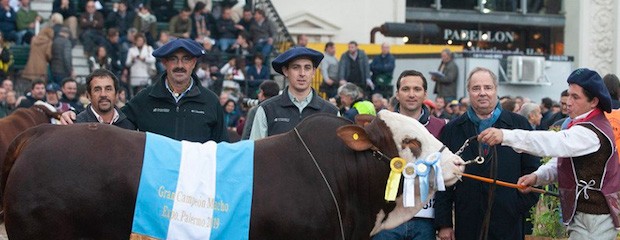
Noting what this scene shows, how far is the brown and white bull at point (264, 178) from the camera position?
6.45 meters

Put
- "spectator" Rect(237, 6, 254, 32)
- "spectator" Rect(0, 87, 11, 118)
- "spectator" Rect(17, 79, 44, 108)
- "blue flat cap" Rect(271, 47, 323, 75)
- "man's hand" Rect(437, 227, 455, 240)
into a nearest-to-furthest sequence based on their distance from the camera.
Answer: "man's hand" Rect(437, 227, 455, 240), "blue flat cap" Rect(271, 47, 323, 75), "spectator" Rect(17, 79, 44, 108), "spectator" Rect(0, 87, 11, 118), "spectator" Rect(237, 6, 254, 32)

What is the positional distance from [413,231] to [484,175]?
657mm

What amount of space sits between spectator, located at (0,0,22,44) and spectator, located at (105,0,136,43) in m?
1.94

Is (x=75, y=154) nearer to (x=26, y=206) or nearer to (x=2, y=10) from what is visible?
(x=26, y=206)

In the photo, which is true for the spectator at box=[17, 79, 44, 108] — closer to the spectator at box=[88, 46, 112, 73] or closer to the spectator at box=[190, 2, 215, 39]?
the spectator at box=[88, 46, 112, 73]

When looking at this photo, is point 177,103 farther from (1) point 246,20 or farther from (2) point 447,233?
(1) point 246,20

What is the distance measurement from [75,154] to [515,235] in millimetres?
3130

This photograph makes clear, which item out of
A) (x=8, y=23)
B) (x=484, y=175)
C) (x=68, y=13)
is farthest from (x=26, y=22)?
(x=484, y=175)

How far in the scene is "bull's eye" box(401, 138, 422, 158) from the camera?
6945 millimetres

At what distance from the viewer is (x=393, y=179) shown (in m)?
6.84

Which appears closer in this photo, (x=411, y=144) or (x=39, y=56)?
(x=411, y=144)

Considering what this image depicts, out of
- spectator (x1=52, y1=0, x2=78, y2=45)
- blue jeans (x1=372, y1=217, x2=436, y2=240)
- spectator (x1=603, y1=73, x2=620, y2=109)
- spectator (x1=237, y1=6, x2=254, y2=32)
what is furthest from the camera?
spectator (x1=237, y1=6, x2=254, y2=32)

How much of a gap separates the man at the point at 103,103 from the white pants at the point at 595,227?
3247 mm

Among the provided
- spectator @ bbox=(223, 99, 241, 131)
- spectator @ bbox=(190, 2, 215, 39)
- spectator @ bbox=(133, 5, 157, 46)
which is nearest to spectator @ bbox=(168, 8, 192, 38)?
spectator @ bbox=(190, 2, 215, 39)
